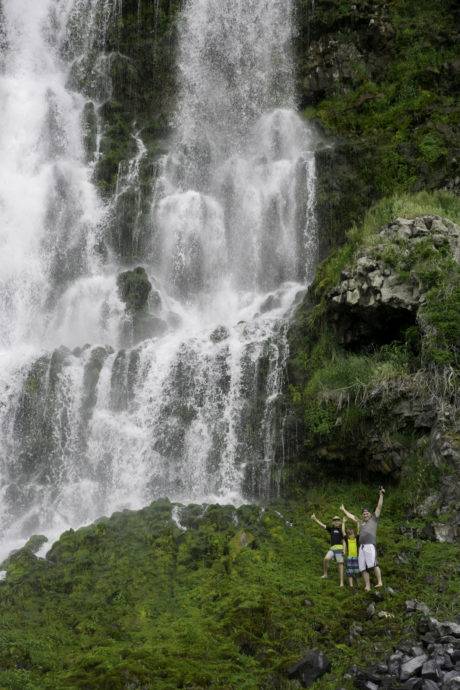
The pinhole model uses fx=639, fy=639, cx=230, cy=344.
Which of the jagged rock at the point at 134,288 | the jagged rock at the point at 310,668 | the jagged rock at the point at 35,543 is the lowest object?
the jagged rock at the point at 310,668

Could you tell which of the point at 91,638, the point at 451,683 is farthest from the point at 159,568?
the point at 451,683

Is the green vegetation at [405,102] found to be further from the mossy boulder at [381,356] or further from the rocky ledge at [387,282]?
the rocky ledge at [387,282]

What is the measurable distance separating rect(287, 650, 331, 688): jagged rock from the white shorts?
2129 millimetres

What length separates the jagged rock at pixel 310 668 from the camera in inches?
288

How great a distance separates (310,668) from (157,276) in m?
18.8

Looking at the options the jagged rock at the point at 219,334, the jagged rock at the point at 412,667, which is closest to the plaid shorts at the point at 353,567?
the jagged rock at the point at 412,667

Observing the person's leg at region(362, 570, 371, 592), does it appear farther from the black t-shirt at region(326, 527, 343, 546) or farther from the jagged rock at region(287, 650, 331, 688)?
the jagged rock at region(287, 650, 331, 688)

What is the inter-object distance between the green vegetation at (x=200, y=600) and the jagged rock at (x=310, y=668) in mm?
134

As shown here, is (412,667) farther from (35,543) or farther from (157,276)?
(157,276)

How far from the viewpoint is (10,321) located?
2425 cm

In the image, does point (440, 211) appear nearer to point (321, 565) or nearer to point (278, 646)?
point (321, 565)

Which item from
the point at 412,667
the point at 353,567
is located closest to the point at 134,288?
the point at 353,567

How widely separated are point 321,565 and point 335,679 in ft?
11.8

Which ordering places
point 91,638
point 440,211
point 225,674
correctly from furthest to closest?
point 440,211 < point 91,638 < point 225,674
